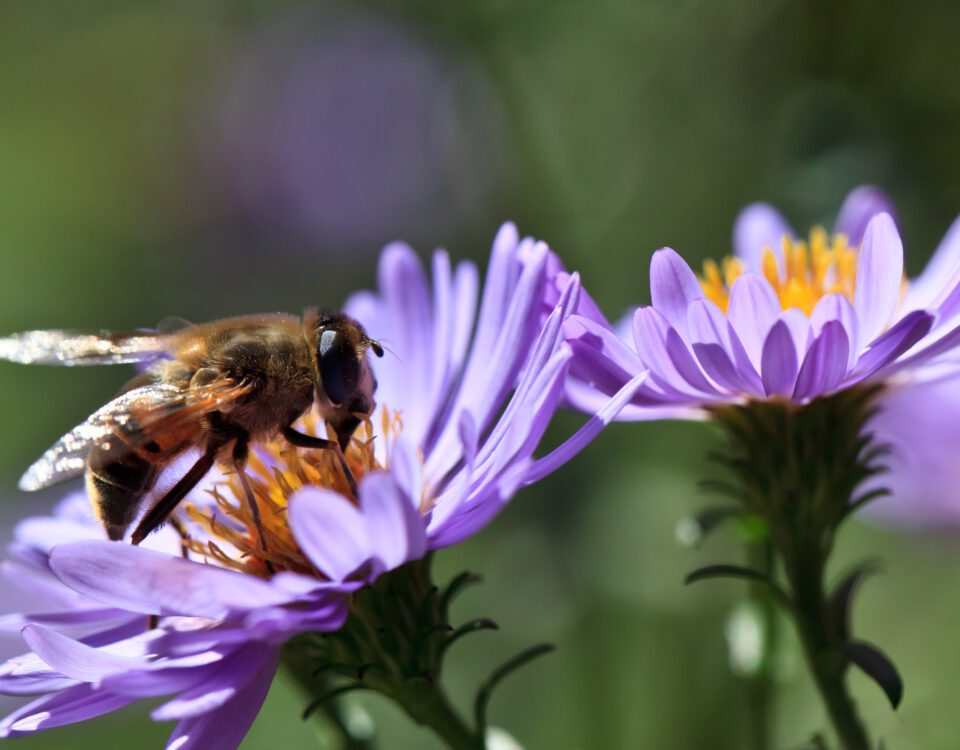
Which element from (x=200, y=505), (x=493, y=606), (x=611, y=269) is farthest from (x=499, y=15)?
(x=200, y=505)

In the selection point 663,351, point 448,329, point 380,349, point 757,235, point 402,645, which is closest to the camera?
point 663,351

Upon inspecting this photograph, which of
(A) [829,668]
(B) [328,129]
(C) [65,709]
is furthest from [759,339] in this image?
(B) [328,129]

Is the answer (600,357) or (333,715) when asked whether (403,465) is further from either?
(333,715)

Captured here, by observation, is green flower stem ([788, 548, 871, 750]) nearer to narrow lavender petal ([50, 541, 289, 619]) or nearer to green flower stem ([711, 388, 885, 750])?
green flower stem ([711, 388, 885, 750])

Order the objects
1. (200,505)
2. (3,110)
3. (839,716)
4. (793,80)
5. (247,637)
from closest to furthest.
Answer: (247,637) < (839,716) < (200,505) < (793,80) < (3,110)

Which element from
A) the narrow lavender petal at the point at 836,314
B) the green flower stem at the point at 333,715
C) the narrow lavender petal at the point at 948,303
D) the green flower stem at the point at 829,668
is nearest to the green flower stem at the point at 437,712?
the green flower stem at the point at 333,715

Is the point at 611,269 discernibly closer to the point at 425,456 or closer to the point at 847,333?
the point at 425,456

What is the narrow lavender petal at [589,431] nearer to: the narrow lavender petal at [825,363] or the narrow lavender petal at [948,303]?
the narrow lavender petal at [825,363]
